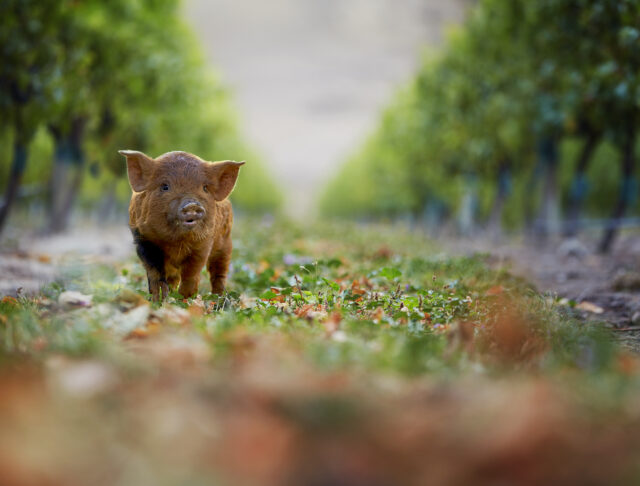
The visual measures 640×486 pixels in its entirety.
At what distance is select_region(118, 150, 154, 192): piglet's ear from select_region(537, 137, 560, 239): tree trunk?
16637mm

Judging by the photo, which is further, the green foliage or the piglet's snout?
the green foliage

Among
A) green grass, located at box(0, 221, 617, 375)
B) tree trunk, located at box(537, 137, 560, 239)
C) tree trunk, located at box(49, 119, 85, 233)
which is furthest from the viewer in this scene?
tree trunk, located at box(537, 137, 560, 239)

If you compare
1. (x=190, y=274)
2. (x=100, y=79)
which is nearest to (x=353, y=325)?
(x=190, y=274)

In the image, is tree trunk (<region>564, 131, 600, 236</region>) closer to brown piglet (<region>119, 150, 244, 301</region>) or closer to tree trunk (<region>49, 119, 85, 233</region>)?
brown piglet (<region>119, 150, 244, 301</region>)

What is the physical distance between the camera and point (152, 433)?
190 centimetres

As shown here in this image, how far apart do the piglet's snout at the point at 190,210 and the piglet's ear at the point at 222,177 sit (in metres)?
0.43

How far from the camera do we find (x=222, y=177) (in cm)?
491

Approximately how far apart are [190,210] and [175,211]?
0.52 feet

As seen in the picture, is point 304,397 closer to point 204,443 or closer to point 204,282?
point 204,443

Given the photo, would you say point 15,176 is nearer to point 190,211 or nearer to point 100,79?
point 100,79

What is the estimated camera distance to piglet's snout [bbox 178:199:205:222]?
4.41m

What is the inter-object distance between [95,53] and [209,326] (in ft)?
46.3

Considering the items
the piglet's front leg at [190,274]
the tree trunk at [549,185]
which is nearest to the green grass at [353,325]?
the piglet's front leg at [190,274]

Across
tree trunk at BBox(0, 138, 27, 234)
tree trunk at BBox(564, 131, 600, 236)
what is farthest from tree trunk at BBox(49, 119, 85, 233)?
tree trunk at BBox(564, 131, 600, 236)
